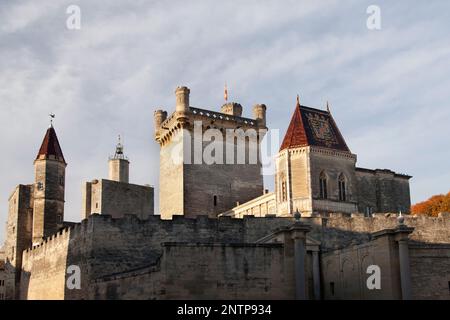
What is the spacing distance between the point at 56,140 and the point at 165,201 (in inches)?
457

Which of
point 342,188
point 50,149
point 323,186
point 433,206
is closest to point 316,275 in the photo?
point 323,186

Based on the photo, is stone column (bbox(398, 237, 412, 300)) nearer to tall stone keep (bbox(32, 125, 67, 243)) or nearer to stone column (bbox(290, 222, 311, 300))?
stone column (bbox(290, 222, 311, 300))

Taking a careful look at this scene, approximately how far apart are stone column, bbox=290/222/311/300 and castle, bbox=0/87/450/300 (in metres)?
0.04

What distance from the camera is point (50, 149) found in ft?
170

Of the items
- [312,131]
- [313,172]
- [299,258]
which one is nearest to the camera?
[299,258]

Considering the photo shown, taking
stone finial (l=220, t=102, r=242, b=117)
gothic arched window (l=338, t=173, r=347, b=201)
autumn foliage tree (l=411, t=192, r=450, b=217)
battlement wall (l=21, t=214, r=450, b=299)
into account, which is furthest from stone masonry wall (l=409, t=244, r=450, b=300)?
autumn foliage tree (l=411, t=192, r=450, b=217)

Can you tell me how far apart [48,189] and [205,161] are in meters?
14.4

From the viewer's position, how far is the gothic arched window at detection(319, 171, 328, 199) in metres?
47.8

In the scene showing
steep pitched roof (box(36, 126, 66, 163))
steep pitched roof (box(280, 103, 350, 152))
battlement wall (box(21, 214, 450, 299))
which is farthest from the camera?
steep pitched roof (box(36, 126, 66, 163))

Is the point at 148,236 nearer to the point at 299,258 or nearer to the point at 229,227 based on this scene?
the point at 229,227

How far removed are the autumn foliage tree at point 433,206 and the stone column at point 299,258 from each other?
145ft
